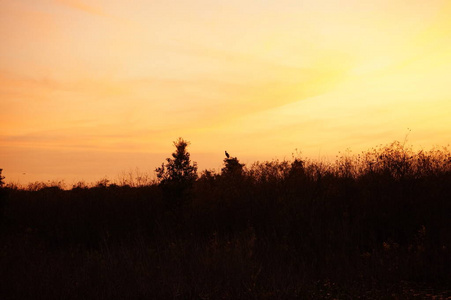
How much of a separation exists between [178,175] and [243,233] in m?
3.97

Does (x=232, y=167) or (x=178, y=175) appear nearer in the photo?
(x=178, y=175)

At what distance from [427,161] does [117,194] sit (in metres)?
12.1

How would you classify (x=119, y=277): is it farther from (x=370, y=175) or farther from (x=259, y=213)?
(x=370, y=175)

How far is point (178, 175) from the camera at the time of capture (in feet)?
47.8

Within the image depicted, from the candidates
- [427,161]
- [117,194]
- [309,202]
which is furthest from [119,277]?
[427,161]

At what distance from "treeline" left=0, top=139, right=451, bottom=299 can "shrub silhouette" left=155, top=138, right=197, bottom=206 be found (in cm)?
3

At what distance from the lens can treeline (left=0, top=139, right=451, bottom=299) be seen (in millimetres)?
8086

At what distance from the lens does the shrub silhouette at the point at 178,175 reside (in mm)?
14414

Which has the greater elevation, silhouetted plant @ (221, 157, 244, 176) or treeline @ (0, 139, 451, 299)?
silhouetted plant @ (221, 157, 244, 176)

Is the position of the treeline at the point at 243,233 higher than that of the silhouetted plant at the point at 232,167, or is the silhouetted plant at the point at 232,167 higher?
the silhouetted plant at the point at 232,167

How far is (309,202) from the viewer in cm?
1287

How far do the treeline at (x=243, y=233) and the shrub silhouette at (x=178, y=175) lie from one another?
3 cm

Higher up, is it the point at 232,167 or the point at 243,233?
the point at 232,167

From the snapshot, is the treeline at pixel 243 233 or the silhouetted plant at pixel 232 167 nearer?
the treeline at pixel 243 233
